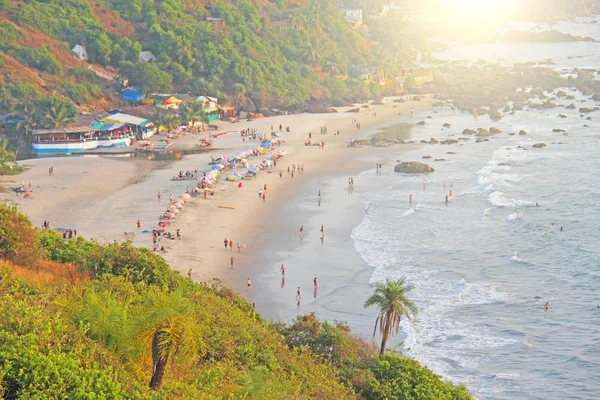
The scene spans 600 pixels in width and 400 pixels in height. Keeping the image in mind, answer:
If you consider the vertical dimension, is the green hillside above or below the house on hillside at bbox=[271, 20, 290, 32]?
below

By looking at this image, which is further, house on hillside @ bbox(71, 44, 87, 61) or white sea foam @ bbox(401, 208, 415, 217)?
house on hillside @ bbox(71, 44, 87, 61)

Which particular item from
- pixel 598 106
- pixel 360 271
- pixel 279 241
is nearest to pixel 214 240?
pixel 279 241

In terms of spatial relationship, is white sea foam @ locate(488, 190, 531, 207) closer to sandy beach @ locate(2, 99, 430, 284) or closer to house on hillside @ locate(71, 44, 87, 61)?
sandy beach @ locate(2, 99, 430, 284)

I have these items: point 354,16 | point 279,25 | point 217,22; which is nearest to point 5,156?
point 217,22

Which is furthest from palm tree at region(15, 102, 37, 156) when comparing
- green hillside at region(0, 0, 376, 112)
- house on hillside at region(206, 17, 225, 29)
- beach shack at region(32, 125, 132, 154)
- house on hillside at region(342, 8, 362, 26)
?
house on hillside at region(342, 8, 362, 26)

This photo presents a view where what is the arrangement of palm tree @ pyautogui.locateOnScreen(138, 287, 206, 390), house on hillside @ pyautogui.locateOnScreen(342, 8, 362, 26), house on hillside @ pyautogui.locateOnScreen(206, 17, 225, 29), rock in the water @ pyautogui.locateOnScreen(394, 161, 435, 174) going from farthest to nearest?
house on hillside @ pyautogui.locateOnScreen(342, 8, 362, 26) < house on hillside @ pyautogui.locateOnScreen(206, 17, 225, 29) < rock in the water @ pyautogui.locateOnScreen(394, 161, 435, 174) < palm tree @ pyautogui.locateOnScreen(138, 287, 206, 390)

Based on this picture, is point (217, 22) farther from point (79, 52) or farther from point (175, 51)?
point (79, 52)
